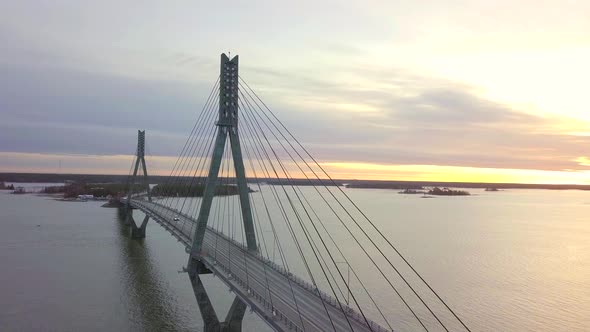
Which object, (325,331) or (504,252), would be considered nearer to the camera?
(325,331)

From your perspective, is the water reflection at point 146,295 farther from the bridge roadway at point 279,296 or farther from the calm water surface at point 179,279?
the bridge roadway at point 279,296

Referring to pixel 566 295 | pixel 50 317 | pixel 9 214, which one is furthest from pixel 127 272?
pixel 9 214

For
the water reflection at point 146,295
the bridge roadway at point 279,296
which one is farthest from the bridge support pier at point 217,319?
the water reflection at point 146,295

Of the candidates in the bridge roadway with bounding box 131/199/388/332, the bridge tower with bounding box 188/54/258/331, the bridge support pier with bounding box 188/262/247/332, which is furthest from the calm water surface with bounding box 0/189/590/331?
the bridge tower with bounding box 188/54/258/331

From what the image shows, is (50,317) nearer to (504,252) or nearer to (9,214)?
(504,252)

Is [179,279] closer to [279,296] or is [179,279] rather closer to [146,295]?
[146,295]

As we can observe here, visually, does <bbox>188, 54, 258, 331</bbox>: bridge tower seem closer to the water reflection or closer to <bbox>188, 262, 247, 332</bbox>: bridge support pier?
<bbox>188, 262, 247, 332</bbox>: bridge support pier
